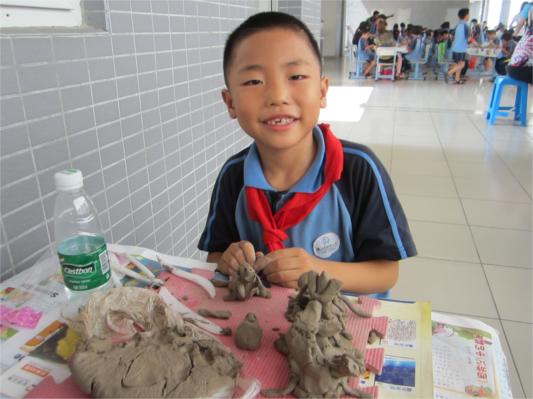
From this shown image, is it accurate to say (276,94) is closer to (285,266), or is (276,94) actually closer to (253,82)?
(253,82)

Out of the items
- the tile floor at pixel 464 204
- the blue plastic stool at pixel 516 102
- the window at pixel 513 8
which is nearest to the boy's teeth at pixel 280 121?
the tile floor at pixel 464 204

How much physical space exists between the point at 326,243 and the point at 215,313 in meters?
0.42

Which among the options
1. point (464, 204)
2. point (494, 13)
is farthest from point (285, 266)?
point (494, 13)

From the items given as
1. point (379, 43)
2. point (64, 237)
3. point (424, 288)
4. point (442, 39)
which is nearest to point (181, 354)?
point (64, 237)

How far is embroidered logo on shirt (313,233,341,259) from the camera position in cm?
110

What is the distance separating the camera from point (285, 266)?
844 mm

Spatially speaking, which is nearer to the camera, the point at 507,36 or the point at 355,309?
the point at 355,309

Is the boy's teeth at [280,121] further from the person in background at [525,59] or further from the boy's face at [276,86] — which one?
the person in background at [525,59]

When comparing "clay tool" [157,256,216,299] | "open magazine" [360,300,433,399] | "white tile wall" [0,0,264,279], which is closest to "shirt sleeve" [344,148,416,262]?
"open magazine" [360,300,433,399]

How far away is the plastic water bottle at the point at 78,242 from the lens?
30.0 inches

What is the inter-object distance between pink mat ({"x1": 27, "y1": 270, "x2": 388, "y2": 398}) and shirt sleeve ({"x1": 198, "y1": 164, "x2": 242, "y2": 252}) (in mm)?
287

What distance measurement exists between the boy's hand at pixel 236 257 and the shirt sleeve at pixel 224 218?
277 mm

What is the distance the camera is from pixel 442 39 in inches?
416

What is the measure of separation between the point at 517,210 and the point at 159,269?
9.16 ft
